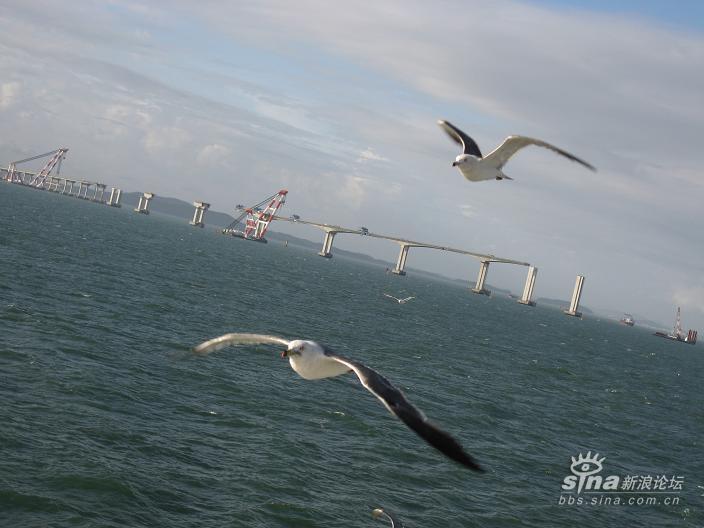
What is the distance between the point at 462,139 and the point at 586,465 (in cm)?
2237

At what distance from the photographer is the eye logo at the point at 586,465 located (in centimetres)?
3180

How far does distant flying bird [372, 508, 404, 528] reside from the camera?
20.2 metres

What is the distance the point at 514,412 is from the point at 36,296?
28.6 m

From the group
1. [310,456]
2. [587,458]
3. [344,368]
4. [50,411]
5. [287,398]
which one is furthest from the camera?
[587,458]

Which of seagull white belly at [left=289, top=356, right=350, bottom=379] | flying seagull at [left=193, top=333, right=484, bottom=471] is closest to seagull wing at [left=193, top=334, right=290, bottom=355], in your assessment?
flying seagull at [left=193, top=333, right=484, bottom=471]

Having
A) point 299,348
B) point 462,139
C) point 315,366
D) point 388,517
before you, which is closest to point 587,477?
point 388,517

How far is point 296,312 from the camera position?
2625 inches

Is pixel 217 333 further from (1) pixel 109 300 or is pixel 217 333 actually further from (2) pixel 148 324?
(1) pixel 109 300

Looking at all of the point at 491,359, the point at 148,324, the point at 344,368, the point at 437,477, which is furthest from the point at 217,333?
the point at 344,368

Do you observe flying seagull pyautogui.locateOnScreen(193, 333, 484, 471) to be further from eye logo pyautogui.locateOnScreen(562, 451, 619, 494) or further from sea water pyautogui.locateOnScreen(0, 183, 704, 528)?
eye logo pyautogui.locateOnScreen(562, 451, 619, 494)

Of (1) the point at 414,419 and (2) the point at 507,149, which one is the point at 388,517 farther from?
(1) the point at 414,419

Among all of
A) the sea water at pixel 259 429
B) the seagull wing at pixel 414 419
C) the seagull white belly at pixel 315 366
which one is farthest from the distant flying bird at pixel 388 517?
the seagull wing at pixel 414 419

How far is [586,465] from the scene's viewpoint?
110ft

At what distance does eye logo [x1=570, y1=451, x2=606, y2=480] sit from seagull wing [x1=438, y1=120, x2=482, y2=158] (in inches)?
783
